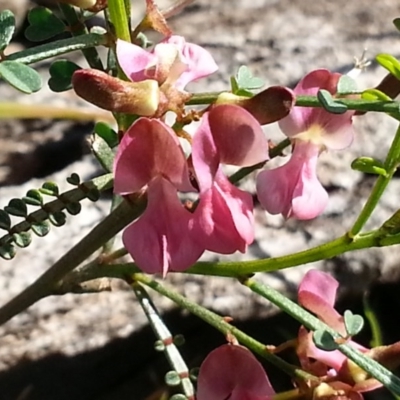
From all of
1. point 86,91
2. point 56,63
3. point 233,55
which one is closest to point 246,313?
point 233,55

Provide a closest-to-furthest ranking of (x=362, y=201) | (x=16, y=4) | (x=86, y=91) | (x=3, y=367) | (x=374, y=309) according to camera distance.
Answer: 1. (x=86, y=91)
2. (x=3, y=367)
3. (x=362, y=201)
4. (x=374, y=309)
5. (x=16, y=4)

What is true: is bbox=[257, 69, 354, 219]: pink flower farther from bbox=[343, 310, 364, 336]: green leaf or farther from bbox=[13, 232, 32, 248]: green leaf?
bbox=[13, 232, 32, 248]: green leaf

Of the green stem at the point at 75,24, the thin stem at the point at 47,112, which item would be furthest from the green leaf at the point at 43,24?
the thin stem at the point at 47,112

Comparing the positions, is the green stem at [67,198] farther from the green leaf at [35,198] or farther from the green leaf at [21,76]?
the green leaf at [21,76]

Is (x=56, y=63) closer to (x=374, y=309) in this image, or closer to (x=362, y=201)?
(x=362, y=201)

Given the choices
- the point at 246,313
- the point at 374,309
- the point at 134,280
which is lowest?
the point at 374,309

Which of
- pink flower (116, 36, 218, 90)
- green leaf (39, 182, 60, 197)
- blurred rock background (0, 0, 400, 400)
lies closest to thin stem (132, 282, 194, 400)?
green leaf (39, 182, 60, 197)
